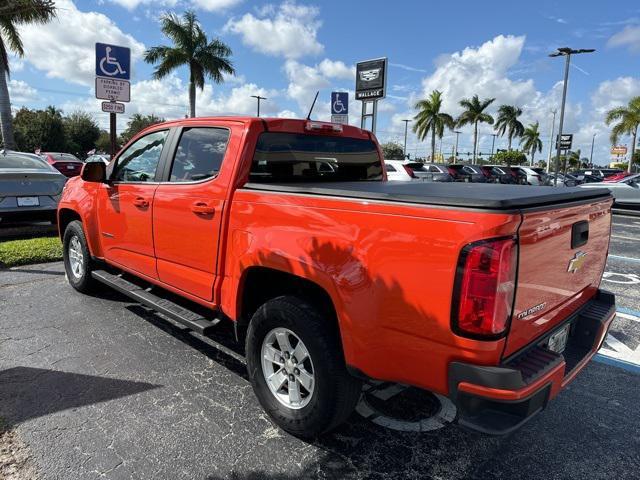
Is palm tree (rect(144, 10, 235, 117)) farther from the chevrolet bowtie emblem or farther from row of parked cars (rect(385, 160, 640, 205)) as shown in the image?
the chevrolet bowtie emblem

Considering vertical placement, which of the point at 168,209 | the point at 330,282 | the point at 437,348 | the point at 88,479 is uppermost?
the point at 168,209

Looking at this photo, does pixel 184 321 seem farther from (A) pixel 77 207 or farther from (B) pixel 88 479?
(A) pixel 77 207

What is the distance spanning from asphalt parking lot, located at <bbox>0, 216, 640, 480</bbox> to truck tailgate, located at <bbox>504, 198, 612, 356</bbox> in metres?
0.82

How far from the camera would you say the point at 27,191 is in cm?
770

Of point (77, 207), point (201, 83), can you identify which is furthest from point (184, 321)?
point (201, 83)

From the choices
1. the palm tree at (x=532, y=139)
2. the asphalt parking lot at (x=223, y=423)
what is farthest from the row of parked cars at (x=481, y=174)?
the palm tree at (x=532, y=139)

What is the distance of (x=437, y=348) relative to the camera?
82.5 inches

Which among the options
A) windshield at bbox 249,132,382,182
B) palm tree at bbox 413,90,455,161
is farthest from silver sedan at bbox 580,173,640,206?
palm tree at bbox 413,90,455,161

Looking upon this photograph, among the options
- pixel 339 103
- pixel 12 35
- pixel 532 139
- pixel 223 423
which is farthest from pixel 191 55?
pixel 532 139

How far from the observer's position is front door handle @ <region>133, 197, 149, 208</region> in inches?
152

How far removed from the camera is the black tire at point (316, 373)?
2.50 metres

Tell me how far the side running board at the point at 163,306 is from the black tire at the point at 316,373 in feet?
2.12

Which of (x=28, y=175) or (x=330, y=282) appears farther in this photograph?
(x=28, y=175)

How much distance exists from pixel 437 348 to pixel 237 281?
142 cm
